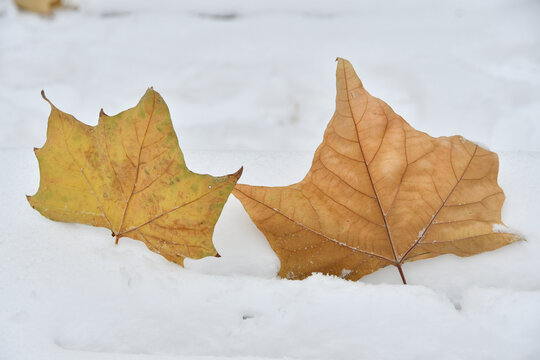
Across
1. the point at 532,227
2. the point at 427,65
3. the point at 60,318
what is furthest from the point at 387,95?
the point at 60,318

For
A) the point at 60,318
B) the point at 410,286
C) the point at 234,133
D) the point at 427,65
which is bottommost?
the point at 60,318

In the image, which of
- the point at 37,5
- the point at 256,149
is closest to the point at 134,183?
the point at 256,149

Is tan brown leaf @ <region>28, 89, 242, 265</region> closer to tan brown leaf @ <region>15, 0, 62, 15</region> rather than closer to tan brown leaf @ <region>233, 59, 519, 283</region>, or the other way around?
tan brown leaf @ <region>233, 59, 519, 283</region>

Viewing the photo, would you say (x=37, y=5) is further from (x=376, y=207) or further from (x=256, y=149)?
(x=376, y=207)

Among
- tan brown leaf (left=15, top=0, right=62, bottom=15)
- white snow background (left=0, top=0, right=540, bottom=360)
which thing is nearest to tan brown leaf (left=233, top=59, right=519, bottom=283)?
white snow background (left=0, top=0, right=540, bottom=360)

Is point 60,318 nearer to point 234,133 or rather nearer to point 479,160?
point 234,133

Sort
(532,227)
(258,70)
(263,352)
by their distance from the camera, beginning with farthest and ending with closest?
(258,70) → (532,227) → (263,352)
